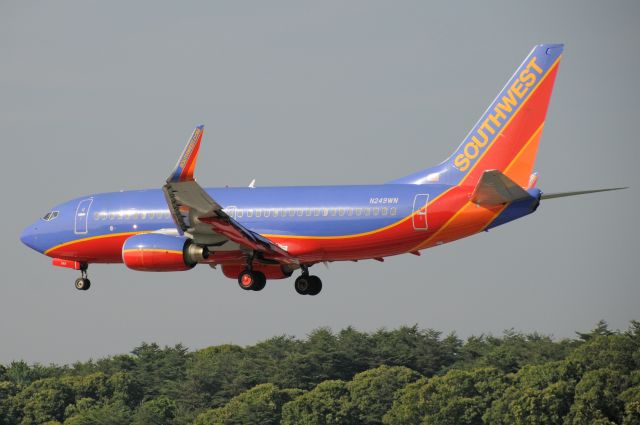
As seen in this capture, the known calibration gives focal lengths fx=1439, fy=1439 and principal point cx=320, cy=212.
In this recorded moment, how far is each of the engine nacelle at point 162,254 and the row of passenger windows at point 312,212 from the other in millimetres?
3112

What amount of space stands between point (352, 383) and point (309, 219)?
6770cm

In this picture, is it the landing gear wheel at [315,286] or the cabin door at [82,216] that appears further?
the cabin door at [82,216]

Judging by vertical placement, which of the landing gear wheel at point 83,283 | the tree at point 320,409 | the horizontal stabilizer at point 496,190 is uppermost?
the landing gear wheel at point 83,283

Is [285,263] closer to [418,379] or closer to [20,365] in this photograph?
[418,379]

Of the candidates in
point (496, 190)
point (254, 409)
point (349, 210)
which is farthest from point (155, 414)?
point (496, 190)

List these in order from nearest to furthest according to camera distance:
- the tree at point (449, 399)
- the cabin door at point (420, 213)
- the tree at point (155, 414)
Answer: the cabin door at point (420, 213) < the tree at point (449, 399) < the tree at point (155, 414)

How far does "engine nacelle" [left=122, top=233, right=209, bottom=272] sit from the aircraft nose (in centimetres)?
921

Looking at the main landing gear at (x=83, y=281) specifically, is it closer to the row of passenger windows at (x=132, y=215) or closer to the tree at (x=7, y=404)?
the row of passenger windows at (x=132, y=215)

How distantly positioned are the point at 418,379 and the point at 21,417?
122 ft

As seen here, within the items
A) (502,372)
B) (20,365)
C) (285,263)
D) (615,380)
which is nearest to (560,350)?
(502,372)

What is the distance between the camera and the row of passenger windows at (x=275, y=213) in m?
61.2

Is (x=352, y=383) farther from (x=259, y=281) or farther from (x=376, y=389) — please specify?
(x=259, y=281)

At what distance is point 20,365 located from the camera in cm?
16050

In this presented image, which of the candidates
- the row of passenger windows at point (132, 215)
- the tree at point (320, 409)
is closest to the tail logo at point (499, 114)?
the row of passenger windows at point (132, 215)
